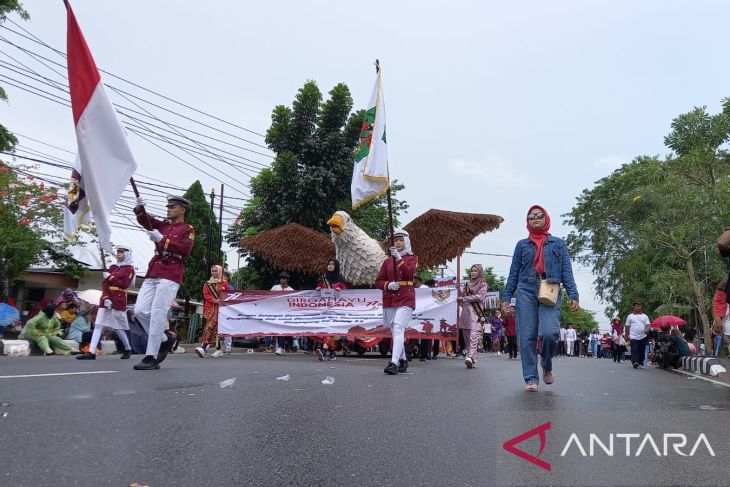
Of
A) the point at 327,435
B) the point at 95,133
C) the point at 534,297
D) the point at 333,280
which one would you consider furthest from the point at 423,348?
the point at 327,435

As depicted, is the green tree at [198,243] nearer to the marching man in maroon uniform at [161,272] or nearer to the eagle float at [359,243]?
the eagle float at [359,243]

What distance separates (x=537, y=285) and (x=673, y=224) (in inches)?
951

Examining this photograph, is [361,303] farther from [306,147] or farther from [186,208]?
[306,147]

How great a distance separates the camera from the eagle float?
14164 millimetres

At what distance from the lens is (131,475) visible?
2742 millimetres

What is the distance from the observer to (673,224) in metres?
28.3

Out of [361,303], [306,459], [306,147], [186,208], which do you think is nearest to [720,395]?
[306,459]

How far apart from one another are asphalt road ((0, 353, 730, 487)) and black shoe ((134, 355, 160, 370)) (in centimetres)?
132

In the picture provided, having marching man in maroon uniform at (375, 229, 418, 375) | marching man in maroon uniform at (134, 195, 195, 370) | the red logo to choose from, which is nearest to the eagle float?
marching man in maroon uniform at (375, 229, 418, 375)

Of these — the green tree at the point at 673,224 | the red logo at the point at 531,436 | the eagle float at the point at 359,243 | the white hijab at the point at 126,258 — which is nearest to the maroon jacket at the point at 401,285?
the white hijab at the point at 126,258

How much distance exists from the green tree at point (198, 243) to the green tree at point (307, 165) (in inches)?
440

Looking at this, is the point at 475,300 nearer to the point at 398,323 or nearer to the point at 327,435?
the point at 398,323

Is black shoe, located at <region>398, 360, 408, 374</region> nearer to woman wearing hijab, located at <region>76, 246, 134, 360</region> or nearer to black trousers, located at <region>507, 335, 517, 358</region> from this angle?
woman wearing hijab, located at <region>76, 246, 134, 360</region>

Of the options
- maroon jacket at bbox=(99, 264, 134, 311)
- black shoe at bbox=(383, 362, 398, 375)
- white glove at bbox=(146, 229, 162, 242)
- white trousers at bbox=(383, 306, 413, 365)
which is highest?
white glove at bbox=(146, 229, 162, 242)
